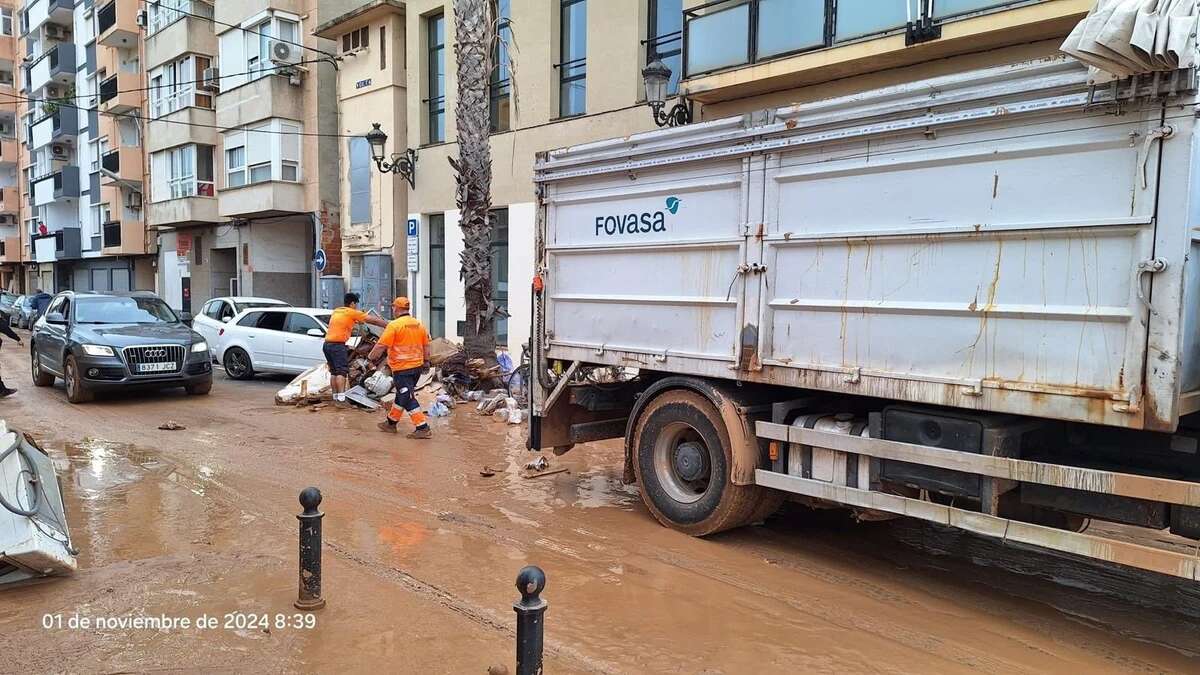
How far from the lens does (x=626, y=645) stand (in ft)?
13.4

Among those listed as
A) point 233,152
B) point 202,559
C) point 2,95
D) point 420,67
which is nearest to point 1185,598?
point 202,559

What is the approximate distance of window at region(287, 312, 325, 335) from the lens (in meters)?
14.9

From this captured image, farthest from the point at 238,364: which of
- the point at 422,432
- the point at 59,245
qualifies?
the point at 59,245

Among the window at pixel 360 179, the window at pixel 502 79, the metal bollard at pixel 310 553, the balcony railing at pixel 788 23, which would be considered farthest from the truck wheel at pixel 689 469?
the window at pixel 360 179

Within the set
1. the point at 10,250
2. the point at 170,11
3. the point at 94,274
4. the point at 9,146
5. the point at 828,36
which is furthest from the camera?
the point at 10,250

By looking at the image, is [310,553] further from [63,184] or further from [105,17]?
[63,184]

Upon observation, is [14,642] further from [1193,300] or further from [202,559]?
[1193,300]

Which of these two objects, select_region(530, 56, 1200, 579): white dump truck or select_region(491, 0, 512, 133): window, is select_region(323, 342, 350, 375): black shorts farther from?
select_region(491, 0, 512, 133): window

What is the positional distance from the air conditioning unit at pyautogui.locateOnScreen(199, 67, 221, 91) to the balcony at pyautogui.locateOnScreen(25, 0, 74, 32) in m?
19.0

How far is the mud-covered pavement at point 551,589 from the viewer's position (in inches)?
155

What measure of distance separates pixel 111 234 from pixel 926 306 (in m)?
37.9

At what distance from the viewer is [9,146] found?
48.1 meters

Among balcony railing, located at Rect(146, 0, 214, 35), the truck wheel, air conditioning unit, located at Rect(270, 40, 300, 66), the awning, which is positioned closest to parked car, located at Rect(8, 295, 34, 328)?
balcony railing, located at Rect(146, 0, 214, 35)

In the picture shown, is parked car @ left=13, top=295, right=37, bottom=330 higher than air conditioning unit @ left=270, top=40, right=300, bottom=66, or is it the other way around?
air conditioning unit @ left=270, top=40, right=300, bottom=66
